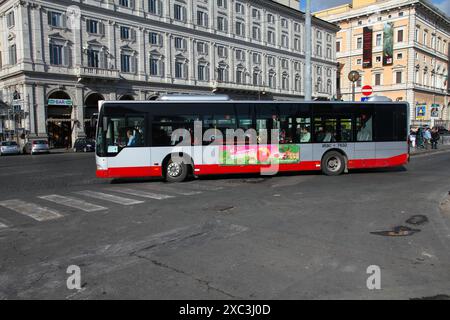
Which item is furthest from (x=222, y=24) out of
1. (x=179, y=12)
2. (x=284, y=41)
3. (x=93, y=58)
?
(x=93, y=58)

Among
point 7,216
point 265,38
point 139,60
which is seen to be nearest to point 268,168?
point 7,216

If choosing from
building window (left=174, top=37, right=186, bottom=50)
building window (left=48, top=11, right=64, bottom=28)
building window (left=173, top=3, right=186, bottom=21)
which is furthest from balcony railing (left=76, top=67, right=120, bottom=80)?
building window (left=173, top=3, right=186, bottom=21)

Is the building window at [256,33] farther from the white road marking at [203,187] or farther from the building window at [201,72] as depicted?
the white road marking at [203,187]

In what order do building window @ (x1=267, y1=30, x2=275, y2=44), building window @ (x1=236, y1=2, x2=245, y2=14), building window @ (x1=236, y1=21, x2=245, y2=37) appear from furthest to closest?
building window @ (x1=267, y1=30, x2=275, y2=44) → building window @ (x1=236, y1=21, x2=245, y2=37) → building window @ (x1=236, y1=2, x2=245, y2=14)

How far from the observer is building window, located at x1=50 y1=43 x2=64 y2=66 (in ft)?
139

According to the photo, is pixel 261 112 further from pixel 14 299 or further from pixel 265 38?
pixel 265 38

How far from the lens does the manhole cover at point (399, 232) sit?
6273 millimetres

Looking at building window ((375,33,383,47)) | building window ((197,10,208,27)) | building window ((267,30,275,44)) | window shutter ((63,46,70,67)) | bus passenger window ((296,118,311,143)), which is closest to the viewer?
bus passenger window ((296,118,311,143))

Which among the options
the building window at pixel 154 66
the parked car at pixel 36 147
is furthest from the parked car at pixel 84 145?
the building window at pixel 154 66

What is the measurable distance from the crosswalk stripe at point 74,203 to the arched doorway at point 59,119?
120 feet

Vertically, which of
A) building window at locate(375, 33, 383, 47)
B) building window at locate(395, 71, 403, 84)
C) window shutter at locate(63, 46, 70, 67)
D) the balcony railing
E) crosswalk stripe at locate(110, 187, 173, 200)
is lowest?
crosswalk stripe at locate(110, 187, 173, 200)

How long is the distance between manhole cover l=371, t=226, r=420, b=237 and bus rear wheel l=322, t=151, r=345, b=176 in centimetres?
773

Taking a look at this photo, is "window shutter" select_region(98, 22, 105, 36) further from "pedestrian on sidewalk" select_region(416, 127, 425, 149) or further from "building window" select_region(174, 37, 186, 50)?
"pedestrian on sidewalk" select_region(416, 127, 425, 149)

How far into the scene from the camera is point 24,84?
134ft
